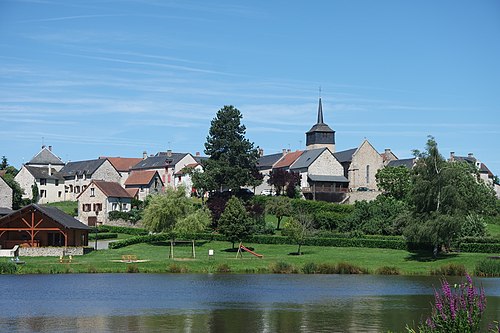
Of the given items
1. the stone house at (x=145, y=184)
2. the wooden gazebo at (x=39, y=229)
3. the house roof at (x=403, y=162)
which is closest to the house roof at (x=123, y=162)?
the stone house at (x=145, y=184)

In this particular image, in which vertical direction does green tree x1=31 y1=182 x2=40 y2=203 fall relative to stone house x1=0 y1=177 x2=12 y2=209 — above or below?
above

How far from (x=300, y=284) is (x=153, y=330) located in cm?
2079

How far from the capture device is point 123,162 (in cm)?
13850

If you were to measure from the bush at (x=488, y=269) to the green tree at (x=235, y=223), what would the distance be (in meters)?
22.7

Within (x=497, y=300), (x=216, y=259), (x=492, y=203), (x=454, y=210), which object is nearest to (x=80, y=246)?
(x=216, y=259)

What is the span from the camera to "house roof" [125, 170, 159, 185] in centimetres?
11588

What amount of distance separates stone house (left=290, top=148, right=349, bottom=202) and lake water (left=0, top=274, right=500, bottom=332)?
2055 inches

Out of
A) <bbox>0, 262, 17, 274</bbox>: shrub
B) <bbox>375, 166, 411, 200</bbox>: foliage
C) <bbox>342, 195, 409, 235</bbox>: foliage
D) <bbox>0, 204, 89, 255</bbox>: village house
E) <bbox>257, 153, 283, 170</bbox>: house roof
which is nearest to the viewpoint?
<bbox>0, 262, 17, 274</bbox>: shrub

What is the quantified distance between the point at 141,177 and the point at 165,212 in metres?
44.7

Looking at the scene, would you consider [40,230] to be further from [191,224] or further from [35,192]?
[35,192]

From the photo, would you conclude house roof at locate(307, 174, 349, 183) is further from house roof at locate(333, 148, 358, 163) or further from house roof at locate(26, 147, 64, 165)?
house roof at locate(26, 147, 64, 165)

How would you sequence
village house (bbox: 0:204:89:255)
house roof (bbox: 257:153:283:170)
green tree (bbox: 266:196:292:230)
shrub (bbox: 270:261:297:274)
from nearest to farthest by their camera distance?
1. shrub (bbox: 270:261:297:274)
2. village house (bbox: 0:204:89:255)
3. green tree (bbox: 266:196:292:230)
4. house roof (bbox: 257:153:283:170)

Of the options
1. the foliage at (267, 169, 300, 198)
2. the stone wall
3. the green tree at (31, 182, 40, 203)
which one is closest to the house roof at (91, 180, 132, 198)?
the green tree at (31, 182, 40, 203)

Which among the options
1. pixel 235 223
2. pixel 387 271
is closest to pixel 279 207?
pixel 235 223
